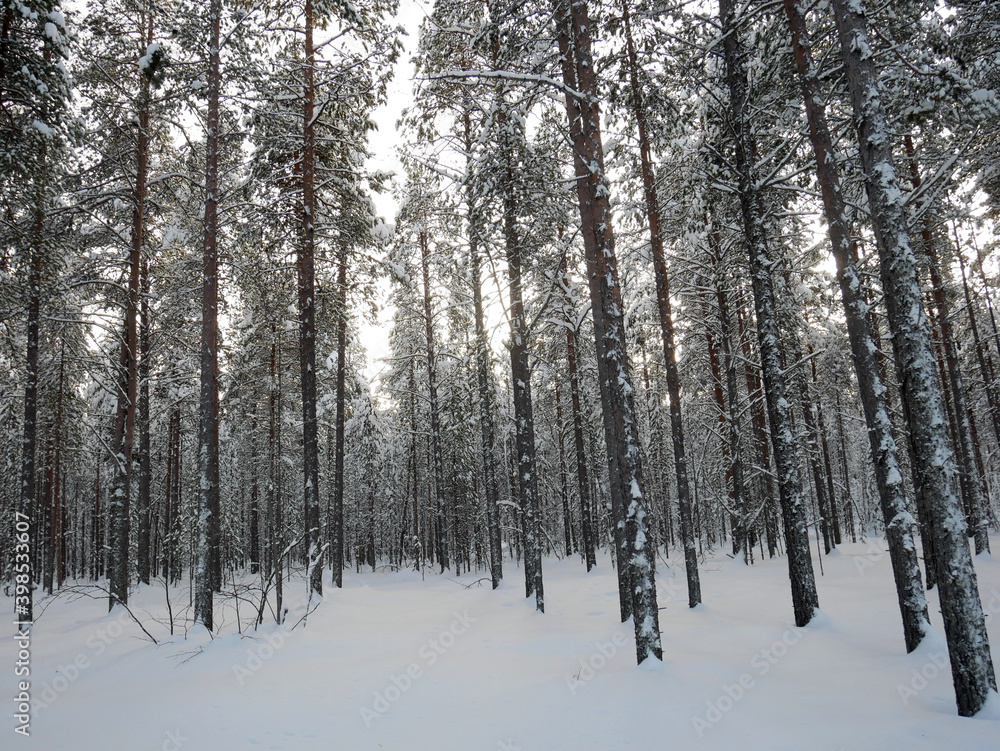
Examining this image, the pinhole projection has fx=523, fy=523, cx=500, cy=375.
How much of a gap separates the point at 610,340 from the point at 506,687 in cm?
461

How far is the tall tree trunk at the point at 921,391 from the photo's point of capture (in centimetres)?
499

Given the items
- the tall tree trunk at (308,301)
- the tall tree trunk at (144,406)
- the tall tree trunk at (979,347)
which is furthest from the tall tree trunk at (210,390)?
the tall tree trunk at (979,347)

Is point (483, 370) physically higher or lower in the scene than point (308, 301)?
lower

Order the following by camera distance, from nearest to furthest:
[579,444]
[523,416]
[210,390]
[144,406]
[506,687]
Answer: [506,687] → [210,390] → [523,416] → [144,406] → [579,444]

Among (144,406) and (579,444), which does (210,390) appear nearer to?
(144,406)

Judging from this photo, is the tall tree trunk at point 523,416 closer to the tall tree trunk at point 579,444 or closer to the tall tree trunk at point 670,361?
the tall tree trunk at point 670,361

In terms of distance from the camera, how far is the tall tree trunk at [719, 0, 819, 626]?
29.9 feet

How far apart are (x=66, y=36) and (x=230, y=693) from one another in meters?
10.9

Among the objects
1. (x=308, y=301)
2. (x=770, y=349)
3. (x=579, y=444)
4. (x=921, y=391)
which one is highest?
(x=308, y=301)

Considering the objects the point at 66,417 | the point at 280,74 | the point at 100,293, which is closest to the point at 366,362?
the point at 66,417

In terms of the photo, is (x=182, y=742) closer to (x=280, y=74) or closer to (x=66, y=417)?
(x=280, y=74)

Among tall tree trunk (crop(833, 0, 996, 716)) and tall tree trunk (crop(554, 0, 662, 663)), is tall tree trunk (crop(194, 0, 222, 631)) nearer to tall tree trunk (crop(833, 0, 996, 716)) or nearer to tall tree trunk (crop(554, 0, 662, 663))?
tall tree trunk (crop(554, 0, 662, 663))

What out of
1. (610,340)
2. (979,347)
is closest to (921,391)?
(610,340)

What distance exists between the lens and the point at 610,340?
291 inches
